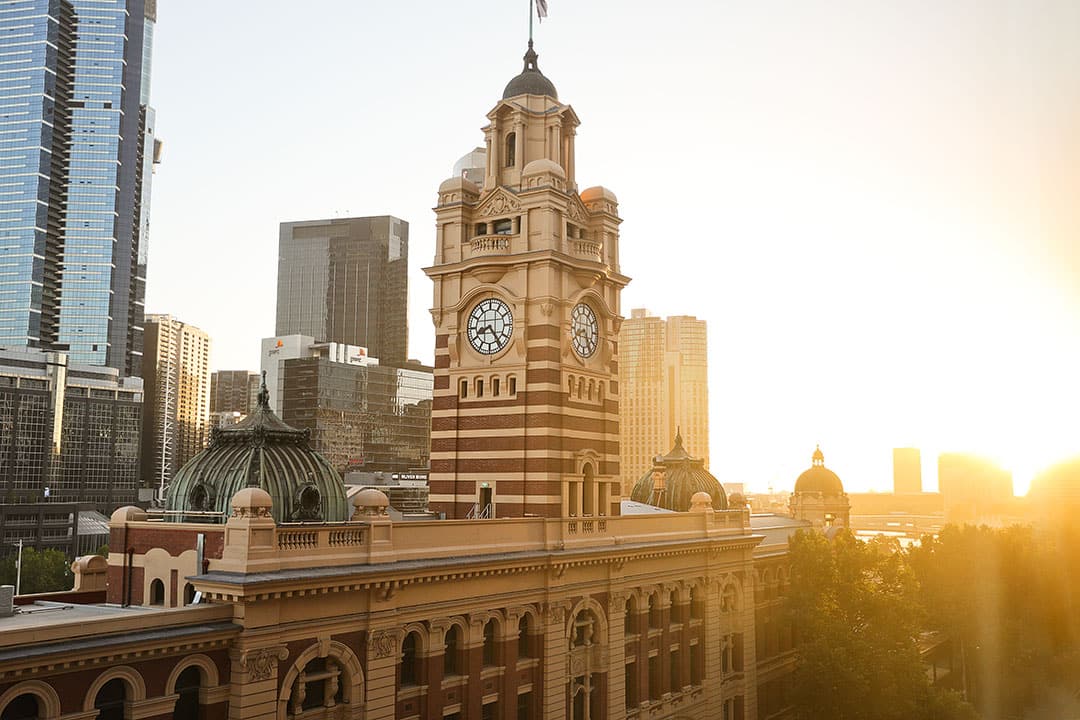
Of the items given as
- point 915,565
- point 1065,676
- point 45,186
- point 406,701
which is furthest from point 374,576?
point 45,186

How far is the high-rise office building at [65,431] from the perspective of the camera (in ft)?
429

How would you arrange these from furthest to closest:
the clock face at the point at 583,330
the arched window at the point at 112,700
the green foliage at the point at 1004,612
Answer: the green foliage at the point at 1004,612, the clock face at the point at 583,330, the arched window at the point at 112,700

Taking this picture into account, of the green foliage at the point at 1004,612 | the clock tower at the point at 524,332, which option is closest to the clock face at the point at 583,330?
the clock tower at the point at 524,332

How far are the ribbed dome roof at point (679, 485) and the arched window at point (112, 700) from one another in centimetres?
4185

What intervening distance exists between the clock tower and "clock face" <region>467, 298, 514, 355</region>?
0.06 meters

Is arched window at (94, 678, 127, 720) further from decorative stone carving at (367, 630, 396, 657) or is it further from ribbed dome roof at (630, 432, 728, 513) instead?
ribbed dome roof at (630, 432, 728, 513)

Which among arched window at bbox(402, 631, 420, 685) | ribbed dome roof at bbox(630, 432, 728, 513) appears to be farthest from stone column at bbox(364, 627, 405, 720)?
ribbed dome roof at bbox(630, 432, 728, 513)

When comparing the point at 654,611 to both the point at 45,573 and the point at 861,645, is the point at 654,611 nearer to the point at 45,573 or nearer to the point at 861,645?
the point at 861,645

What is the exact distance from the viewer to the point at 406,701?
3244 centimetres

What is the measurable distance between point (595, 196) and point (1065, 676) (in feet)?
180

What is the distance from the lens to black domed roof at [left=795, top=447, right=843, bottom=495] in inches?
3610

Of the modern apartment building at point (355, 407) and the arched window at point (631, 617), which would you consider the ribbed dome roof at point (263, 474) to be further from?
the modern apartment building at point (355, 407)

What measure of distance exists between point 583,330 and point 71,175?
147 metres

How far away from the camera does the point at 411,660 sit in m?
33.2
